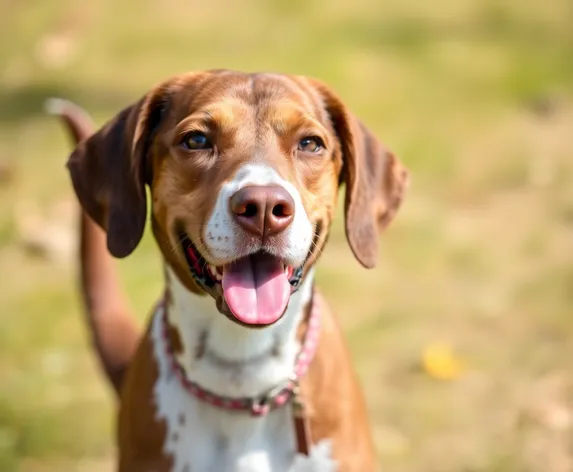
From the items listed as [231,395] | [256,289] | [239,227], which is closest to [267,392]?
[231,395]

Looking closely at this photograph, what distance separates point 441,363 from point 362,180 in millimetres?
2041

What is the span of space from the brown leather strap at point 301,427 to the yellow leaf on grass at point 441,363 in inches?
77.8

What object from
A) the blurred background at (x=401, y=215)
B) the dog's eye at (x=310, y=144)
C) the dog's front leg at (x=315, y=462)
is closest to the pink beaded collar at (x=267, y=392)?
the dog's front leg at (x=315, y=462)

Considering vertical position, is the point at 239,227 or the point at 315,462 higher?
the point at 239,227

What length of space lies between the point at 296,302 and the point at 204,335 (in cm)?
34

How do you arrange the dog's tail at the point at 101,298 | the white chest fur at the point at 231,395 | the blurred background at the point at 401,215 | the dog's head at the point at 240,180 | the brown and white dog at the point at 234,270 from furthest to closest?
1. the blurred background at the point at 401,215
2. the dog's tail at the point at 101,298
3. the white chest fur at the point at 231,395
4. the brown and white dog at the point at 234,270
5. the dog's head at the point at 240,180

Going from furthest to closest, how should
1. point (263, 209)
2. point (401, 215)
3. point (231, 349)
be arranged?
point (401, 215)
point (231, 349)
point (263, 209)

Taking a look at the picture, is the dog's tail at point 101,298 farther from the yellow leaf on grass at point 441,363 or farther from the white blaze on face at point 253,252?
the yellow leaf on grass at point 441,363

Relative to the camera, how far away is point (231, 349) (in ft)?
11.3

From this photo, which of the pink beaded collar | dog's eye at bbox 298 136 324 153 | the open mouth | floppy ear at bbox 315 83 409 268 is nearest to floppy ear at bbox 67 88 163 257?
the open mouth

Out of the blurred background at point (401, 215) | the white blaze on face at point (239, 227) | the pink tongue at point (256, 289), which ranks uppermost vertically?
the white blaze on face at point (239, 227)

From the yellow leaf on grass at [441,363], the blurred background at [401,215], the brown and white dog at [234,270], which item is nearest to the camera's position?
the brown and white dog at [234,270]

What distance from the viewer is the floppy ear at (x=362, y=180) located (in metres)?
3.57

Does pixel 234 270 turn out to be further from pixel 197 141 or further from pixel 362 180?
pixel 362 180
